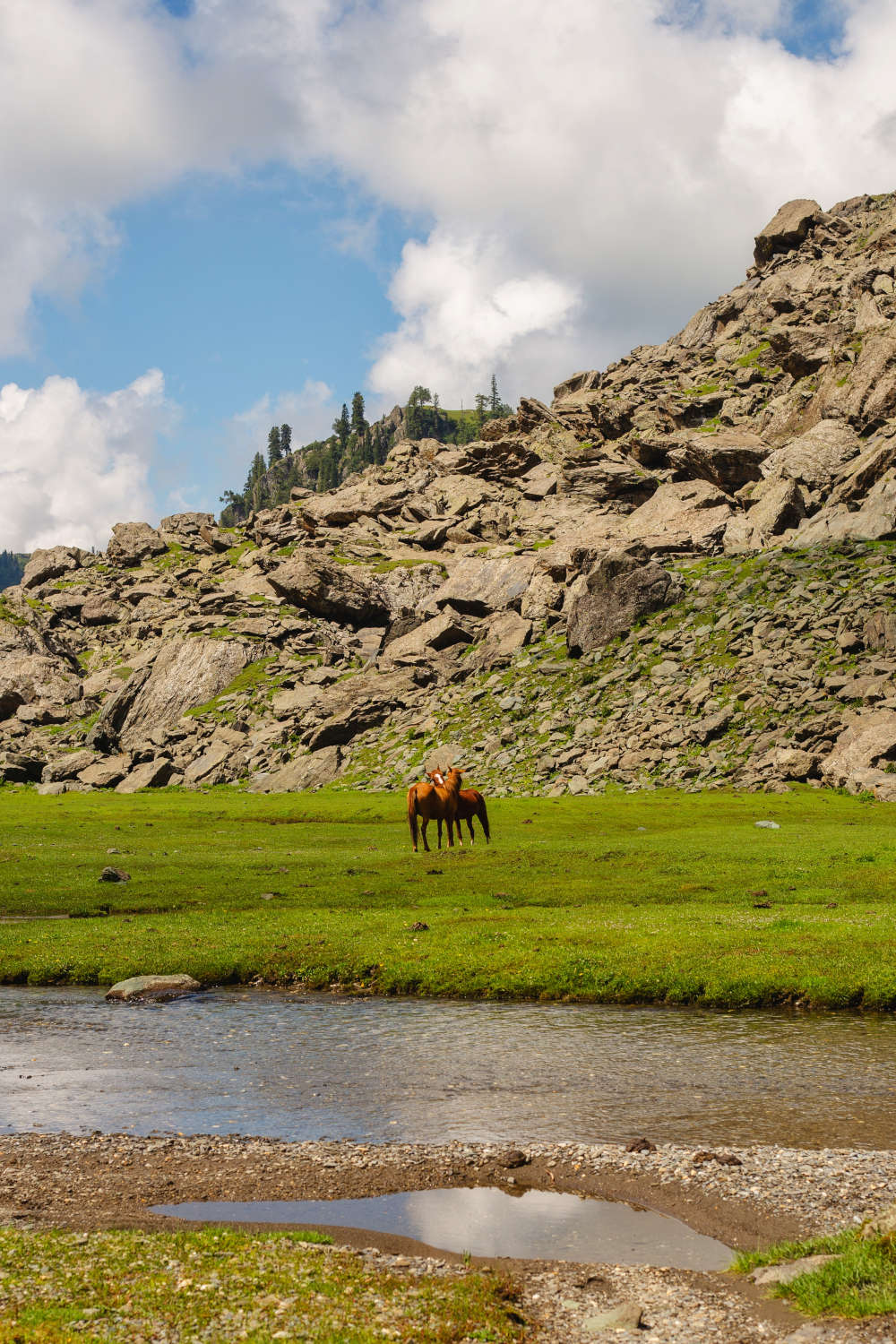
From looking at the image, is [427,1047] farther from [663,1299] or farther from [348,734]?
[348,734]

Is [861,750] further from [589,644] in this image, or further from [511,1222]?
[511,1222]

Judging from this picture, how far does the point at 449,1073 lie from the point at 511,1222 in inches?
297

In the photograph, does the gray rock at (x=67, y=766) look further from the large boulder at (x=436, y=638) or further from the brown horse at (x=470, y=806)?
the brown horse at (x=470, y=806)

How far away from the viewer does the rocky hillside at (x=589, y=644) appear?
101 meters

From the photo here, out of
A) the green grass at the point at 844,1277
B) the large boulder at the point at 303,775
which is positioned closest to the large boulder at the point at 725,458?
the large boulder at the point at 303,775

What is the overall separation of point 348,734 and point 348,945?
94601mm

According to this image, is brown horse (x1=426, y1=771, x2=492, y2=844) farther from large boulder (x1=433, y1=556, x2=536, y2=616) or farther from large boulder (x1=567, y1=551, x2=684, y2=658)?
large boulder (x1=433, y1=556, x2=536, y2=616)

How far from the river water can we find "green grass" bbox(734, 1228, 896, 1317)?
5312mm

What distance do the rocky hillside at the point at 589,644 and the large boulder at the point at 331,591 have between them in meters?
0.40

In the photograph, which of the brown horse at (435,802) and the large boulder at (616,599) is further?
the large boulder at (616,599)

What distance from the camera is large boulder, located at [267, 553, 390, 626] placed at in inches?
6890

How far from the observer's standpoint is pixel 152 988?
30391 millimetres

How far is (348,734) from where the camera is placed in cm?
12825

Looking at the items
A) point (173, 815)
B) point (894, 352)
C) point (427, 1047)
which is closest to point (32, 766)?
point (173, 815)
